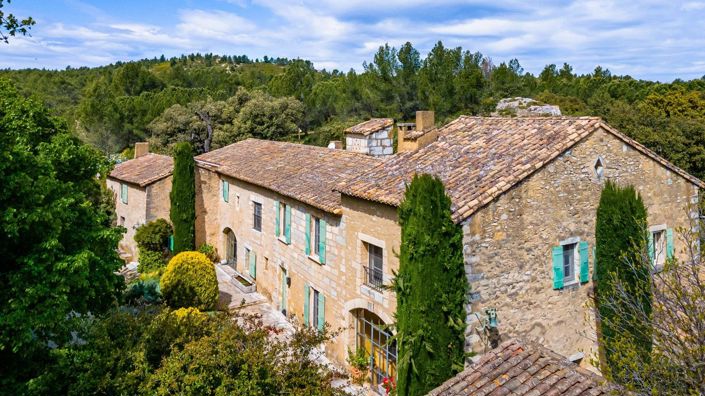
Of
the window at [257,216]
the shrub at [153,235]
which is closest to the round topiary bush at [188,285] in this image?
the window at [257,216]

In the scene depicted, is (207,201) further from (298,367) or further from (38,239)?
(298,367)

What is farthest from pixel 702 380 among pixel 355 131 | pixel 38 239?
pixel 355 131

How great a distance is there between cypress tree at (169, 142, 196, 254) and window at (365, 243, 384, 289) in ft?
40.3

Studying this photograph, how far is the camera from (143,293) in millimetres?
19516

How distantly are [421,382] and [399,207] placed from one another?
3631 millimetres

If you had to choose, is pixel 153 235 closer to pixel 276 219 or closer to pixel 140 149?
pixel 276 219

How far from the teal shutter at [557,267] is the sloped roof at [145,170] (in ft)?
61.7

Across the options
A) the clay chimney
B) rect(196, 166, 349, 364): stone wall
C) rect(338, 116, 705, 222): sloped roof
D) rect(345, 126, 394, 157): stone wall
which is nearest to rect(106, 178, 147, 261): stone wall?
rect(196, 166, 349, 364): stone wall

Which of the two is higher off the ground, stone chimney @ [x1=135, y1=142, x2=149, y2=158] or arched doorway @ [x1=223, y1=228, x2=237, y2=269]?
stone chimney @ [x1=135, y1=142, x2=149, y2=158]

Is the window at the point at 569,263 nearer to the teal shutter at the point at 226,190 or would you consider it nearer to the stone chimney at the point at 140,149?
the teal shutter at the point at 226,190

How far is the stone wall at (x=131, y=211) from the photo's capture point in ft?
81.4

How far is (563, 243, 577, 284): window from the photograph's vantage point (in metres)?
12.4

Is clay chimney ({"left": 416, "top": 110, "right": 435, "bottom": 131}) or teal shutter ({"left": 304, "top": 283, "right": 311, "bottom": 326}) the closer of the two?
clay chimney ({"left": 416, "top": 110, "right": 435, "bottom": 131})

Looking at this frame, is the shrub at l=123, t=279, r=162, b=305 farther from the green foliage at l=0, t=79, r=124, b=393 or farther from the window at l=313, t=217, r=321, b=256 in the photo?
the green foliage at l=0, t=79, r=124, b=393
